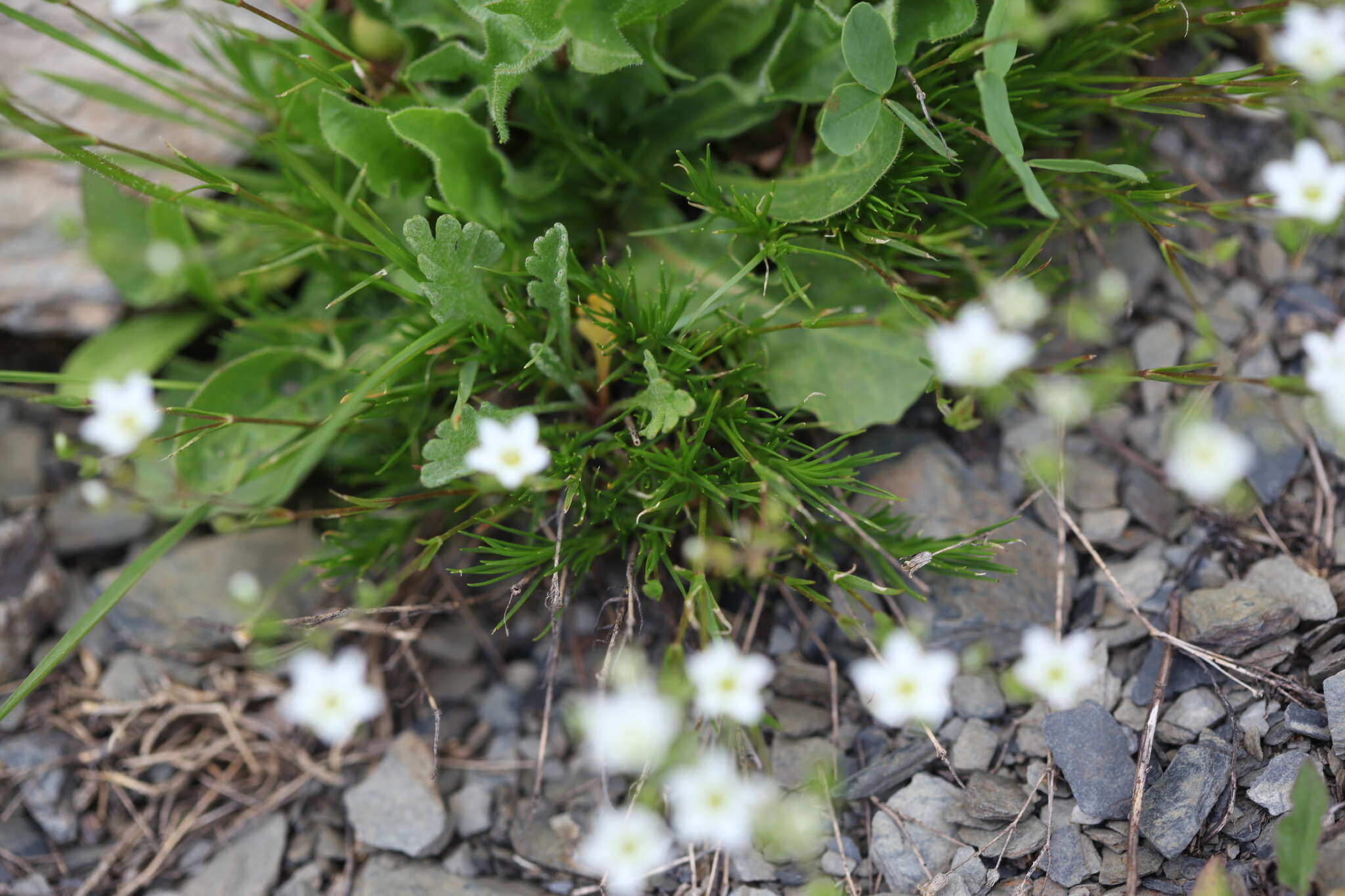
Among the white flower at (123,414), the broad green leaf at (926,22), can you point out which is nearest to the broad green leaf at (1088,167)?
the broad green leaf at (926,22)

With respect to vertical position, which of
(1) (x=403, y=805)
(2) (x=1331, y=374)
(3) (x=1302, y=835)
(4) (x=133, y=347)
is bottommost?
(1) (x=403, y=805)

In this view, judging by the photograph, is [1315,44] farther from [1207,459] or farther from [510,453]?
[510,453]

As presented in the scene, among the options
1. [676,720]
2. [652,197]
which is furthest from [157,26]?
[676,720]

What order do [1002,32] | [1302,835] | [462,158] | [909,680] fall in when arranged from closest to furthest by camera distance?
[1302,835] → [909,680] → [1002,32] → [462,158]

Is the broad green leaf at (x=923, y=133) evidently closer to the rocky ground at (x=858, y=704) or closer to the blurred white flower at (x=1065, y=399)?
the blurred white flower at (x=1065, y=399)

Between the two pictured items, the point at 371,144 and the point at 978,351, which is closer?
the point at 978,351

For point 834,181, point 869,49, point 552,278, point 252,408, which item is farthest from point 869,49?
point 252,408

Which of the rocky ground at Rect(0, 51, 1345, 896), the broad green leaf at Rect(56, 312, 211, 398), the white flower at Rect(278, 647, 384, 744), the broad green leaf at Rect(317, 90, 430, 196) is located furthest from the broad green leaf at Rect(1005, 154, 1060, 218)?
the broad green leaf at Rect(56, 312, 211, 398)
